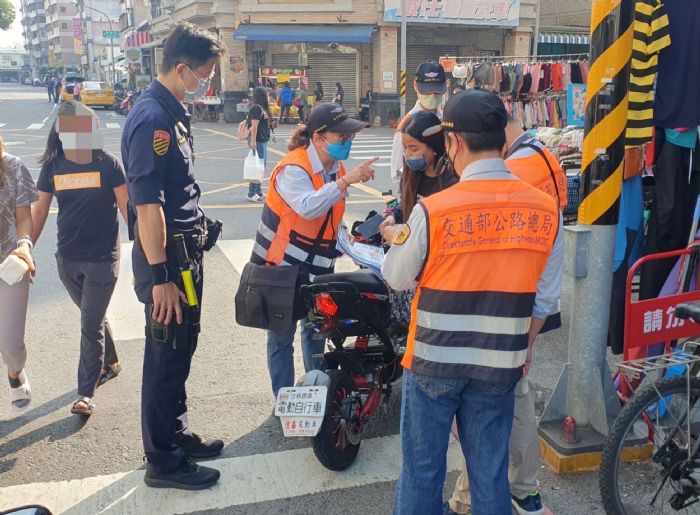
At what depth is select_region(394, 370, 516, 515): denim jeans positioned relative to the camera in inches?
90.7

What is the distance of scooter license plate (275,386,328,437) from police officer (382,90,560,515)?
2.82 ft

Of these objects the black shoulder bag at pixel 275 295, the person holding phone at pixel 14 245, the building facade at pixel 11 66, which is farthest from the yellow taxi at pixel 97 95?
the building facade at pixel 11 66

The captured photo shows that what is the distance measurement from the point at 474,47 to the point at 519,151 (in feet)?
97.4

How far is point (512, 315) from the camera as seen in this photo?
2.21 metres

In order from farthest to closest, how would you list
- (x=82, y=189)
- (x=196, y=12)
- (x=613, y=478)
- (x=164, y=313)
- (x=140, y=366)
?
(x=196, y=12)
(x=140, y=366)
(x=82, y=189)
(x=164, y=313)
(x=613, y=478)

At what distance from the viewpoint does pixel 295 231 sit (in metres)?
3.62

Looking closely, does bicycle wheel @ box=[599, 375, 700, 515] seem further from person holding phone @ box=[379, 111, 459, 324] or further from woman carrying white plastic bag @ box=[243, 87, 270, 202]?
woman carrying white plastic bag @ box=[243, 87, 270, 202]

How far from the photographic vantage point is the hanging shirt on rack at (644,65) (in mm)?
3686

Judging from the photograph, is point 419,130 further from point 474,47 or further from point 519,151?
point 474,47

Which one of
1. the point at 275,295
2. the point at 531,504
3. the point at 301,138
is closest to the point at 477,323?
the point at 531,504

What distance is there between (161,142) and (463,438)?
6.10 feet

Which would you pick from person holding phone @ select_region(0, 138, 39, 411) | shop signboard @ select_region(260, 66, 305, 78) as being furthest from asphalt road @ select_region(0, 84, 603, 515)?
shop signboard @ select_region(260, 66, 305, 78)

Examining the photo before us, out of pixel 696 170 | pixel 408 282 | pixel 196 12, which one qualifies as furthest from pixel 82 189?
pixel 196 12

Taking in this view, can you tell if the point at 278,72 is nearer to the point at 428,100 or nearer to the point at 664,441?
the point at 428,100
